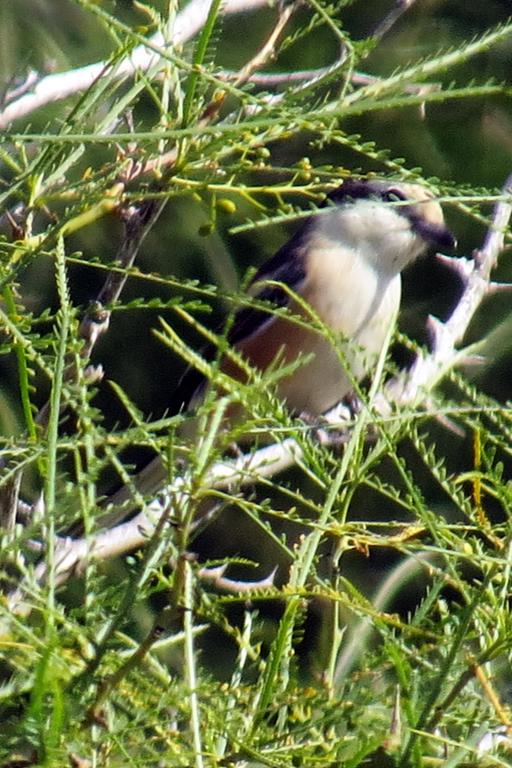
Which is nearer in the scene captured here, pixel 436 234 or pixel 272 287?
pixel 436 234

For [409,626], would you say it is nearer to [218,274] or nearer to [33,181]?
[33,181]

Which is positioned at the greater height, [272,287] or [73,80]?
[73,80]

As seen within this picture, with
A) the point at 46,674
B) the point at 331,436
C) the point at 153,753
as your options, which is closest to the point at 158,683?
the point at 153,753

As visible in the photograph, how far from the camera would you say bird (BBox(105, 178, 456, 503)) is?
453 centimetres

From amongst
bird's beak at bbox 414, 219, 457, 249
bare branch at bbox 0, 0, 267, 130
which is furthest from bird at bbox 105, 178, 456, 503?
bare branch at bbox 0, 0, 267, 130

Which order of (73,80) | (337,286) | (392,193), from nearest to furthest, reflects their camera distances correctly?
(73,80), (392,193), (337,286)

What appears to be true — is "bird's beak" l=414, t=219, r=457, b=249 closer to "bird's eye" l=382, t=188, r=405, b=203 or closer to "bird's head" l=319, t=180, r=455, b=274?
"bird's head" l=319, t=180, r=455, b=274

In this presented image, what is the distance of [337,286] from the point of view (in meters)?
4.70

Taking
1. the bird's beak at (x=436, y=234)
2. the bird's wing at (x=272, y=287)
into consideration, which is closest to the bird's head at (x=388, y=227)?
the bird's beak at (x=436, y=234)

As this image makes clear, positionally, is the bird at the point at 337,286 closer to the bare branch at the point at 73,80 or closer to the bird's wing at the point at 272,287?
the bird's wing at the point at 272,287

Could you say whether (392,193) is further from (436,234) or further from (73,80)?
(73,80)

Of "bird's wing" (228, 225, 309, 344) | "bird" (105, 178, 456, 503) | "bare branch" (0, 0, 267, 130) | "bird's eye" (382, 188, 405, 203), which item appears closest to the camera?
"bare branch" (0, 0, 267, 130)

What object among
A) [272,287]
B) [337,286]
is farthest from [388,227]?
[272,287]

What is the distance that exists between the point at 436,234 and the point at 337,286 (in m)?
0.40
